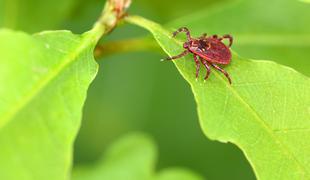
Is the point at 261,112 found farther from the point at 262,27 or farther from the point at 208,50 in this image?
the point at 262,27

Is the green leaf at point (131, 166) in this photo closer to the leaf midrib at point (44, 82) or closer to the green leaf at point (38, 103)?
the leaf midrib at point (44, 82)

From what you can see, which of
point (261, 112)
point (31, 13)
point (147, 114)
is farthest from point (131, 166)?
point (261, 112)

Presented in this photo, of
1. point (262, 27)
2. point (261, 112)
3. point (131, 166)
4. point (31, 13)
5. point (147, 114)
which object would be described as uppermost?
point (261, 112)

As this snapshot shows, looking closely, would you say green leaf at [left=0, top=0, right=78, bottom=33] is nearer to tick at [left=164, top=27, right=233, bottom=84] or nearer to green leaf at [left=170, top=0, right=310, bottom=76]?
green leaf at [left=170, top=0, right=310, bottom=76]

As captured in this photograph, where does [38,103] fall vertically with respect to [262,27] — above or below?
above

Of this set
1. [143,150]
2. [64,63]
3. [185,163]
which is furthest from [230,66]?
[185,163]

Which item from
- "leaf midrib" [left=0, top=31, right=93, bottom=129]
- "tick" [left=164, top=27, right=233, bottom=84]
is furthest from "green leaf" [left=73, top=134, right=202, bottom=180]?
"leaf midrib" [left=0, top=31, right=93, bottom=129]
